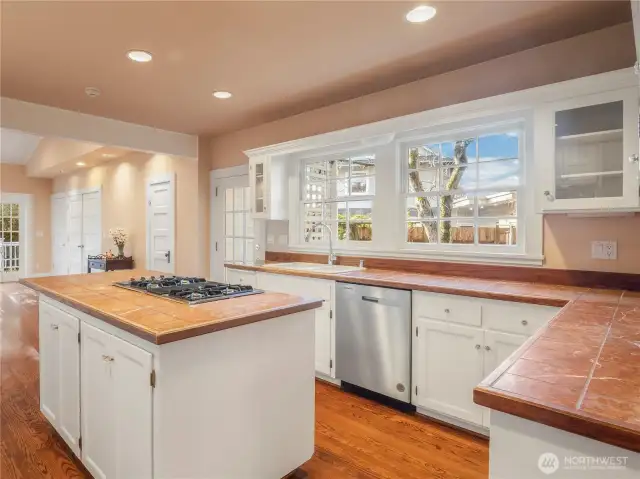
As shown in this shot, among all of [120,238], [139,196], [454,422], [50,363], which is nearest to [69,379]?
[50,363]

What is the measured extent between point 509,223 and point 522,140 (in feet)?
1.92

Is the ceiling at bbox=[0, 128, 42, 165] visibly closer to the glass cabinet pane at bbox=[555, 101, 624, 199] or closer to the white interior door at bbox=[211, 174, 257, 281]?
the white interior door at bbox=[211, 174, 257, 281]

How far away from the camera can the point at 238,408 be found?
5.30 ft

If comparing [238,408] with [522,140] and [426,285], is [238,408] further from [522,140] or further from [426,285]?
[522,140]

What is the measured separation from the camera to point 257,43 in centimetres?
249

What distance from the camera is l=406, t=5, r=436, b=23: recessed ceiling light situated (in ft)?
6.85

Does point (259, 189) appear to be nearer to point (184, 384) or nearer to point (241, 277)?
point (241, 277)

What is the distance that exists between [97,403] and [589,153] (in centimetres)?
279

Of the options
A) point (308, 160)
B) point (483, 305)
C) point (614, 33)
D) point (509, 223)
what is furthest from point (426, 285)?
point (308, 160)

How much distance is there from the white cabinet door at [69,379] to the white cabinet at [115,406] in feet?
0.29

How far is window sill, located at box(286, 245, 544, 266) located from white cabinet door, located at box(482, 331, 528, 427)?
641mm

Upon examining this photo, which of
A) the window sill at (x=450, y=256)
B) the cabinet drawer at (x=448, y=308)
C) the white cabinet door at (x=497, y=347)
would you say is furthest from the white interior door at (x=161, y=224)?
the white cabinet door at (x=497, y=347)

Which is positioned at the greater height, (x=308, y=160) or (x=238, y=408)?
(x=308, y=160)

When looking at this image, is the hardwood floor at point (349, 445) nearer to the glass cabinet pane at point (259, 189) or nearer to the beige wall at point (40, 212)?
the glass cabinet pane at point (259, 189)
